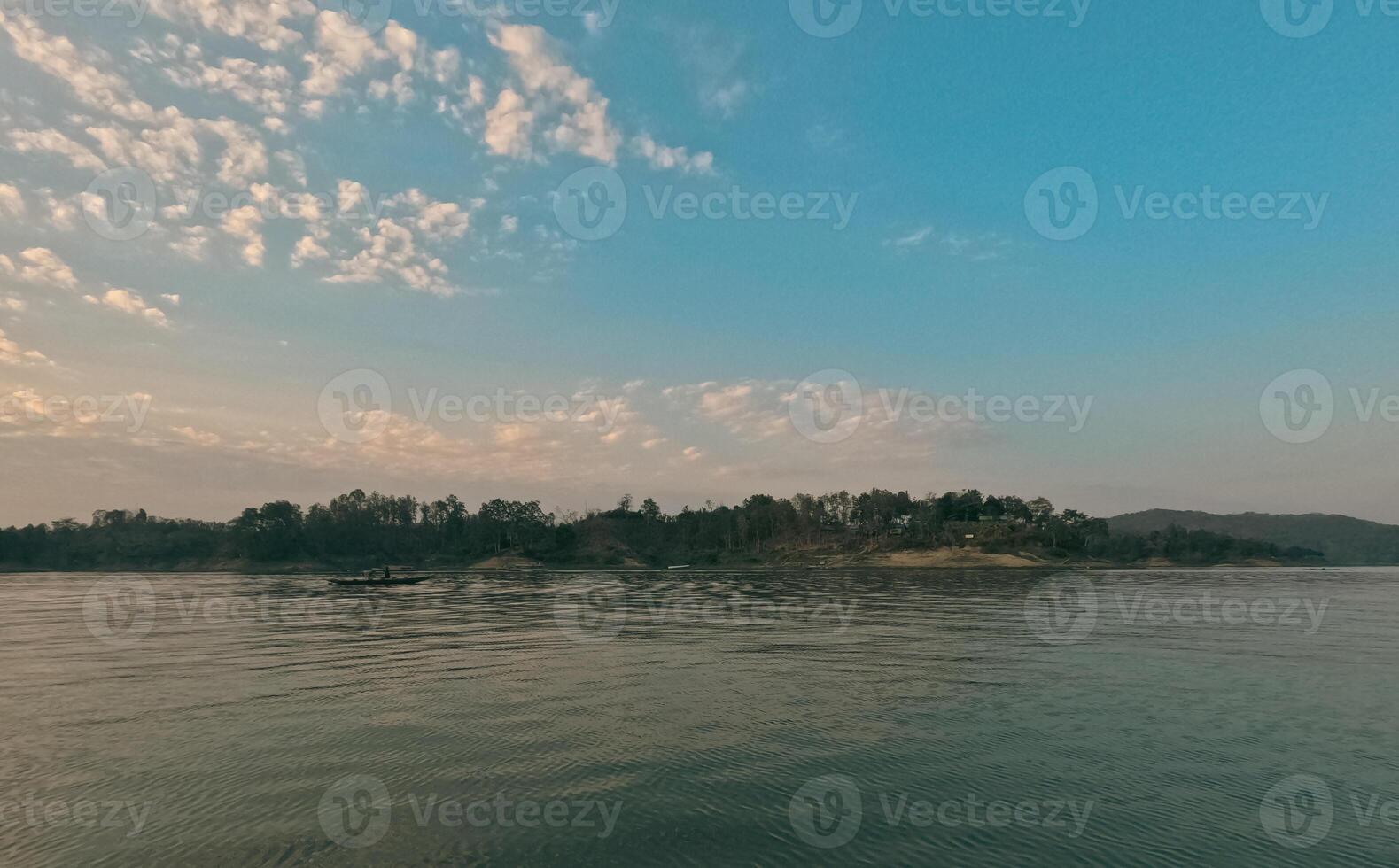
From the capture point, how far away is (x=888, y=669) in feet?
123

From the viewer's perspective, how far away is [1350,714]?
27.4 m

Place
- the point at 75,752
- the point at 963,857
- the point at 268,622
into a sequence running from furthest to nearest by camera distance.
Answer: the point at 268,622, the point at 75,752, the point at 963,857

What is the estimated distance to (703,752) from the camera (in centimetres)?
2248

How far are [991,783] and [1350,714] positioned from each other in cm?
1951

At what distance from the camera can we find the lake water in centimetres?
1583

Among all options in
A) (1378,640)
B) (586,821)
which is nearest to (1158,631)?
(1378,640)

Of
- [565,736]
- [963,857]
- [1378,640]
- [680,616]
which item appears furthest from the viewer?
[680,616]

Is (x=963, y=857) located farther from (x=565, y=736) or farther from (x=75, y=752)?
(x=75, y=752)

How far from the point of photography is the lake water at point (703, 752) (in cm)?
1583

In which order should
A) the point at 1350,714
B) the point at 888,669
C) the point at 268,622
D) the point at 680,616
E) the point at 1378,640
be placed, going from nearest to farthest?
1. the point at 1350,714
2. the point at 888,669
3. the point at 1378,640
4. the point at 268,622
5. the point at 680,616

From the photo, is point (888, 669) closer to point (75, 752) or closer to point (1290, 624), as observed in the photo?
point (75, 752)

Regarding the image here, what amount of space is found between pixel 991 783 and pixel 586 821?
11465 mm

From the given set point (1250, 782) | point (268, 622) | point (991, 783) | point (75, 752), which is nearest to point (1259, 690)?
point (1250, 782)

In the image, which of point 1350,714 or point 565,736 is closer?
point 565,736
